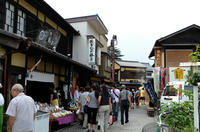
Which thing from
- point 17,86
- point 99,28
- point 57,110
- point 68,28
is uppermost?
point 99,28

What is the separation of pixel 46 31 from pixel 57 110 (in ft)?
15.6

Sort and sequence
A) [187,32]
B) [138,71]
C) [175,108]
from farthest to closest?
[138,71] → [187,32] → [175,108]

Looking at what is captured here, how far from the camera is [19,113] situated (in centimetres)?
411

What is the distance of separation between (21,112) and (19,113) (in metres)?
0.04

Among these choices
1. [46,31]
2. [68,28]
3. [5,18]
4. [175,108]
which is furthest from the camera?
[68,28]

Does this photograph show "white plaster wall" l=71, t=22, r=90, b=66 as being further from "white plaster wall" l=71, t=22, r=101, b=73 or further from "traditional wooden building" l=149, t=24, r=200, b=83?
"traditional wooden building" l=149, t=24, r=200, b=83

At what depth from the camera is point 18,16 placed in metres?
9.35

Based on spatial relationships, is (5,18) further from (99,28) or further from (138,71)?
(138,71)

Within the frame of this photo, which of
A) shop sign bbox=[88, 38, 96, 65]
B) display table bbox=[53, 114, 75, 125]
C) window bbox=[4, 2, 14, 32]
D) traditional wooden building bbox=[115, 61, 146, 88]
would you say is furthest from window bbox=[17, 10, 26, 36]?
traditional wooden building bbox=[115, 61, 146, 88]

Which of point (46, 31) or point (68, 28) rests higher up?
point (68, 28)

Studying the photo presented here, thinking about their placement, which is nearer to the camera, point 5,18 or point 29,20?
point 5,18

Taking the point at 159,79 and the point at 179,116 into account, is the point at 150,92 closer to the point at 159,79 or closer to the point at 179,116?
the point at 159,79

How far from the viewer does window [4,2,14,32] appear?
8.55 meters

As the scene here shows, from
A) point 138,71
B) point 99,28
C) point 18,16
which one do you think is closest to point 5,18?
point 18,16
